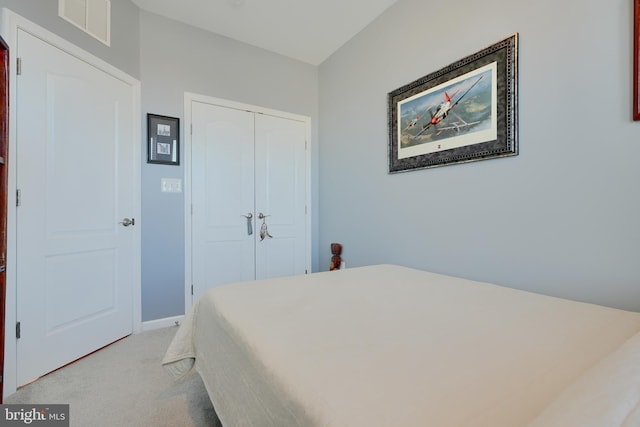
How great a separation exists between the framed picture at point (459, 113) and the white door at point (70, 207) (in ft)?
7.50

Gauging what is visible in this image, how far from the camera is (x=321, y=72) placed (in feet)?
11.3

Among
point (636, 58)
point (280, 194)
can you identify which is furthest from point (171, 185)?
point (636, 58)

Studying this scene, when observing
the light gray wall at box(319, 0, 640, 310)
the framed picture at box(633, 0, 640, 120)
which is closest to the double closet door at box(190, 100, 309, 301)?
the light gray wall at box(319, 0, 640, 310)

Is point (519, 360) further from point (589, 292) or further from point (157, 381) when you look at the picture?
point (157, 381)

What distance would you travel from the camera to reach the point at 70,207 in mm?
2002

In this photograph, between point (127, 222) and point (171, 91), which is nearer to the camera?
point (127, 222)

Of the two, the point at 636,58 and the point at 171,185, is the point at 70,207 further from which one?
the point at 636,58

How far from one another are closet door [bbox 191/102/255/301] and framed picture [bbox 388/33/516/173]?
5.10 feet

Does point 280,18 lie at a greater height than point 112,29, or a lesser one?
greater

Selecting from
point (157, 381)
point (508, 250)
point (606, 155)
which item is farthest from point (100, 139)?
point (606, 155)

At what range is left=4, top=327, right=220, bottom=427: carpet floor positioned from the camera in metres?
1.44

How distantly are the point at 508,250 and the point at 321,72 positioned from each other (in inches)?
112

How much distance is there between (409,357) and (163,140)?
2713mm

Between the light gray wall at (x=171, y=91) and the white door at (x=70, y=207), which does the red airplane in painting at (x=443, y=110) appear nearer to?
the light gray wall at (x=171, y=91)
